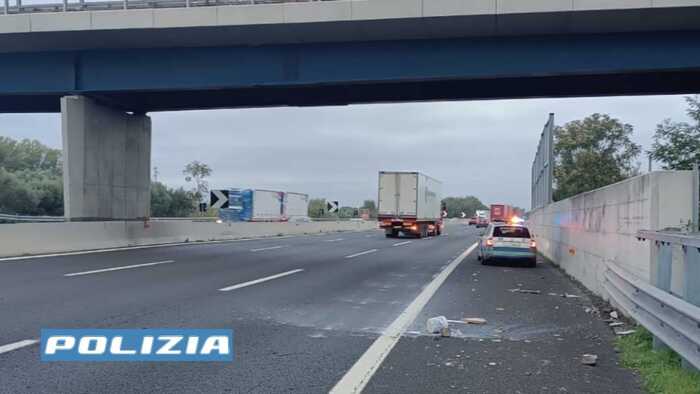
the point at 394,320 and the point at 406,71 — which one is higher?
the point at 406,71

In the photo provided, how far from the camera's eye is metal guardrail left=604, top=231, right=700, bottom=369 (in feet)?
16.7

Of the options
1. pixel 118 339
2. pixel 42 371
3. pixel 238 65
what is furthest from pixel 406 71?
pixel 42 371

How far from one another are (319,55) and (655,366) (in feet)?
44.3

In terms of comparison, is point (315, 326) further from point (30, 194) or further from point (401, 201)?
point (30, 194)

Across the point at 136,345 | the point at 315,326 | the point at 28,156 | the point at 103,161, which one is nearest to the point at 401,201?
the point at 103,161

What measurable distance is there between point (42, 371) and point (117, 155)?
17107 millimetres

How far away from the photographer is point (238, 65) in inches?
712

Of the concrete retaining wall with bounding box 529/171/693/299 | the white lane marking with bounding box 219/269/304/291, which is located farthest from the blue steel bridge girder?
the white lane marking with bounding box 219/269/304/291

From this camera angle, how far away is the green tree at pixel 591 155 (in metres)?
36.9

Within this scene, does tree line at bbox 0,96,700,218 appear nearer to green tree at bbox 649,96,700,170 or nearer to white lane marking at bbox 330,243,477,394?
green tree at bbox 649,96,700,170

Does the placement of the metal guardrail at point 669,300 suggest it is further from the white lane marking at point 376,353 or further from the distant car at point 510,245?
the distant car at point 510,245

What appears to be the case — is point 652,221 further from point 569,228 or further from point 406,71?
point 406,71

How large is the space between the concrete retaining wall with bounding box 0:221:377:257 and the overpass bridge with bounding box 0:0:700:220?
0.70 m

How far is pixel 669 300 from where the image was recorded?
18.4ft
